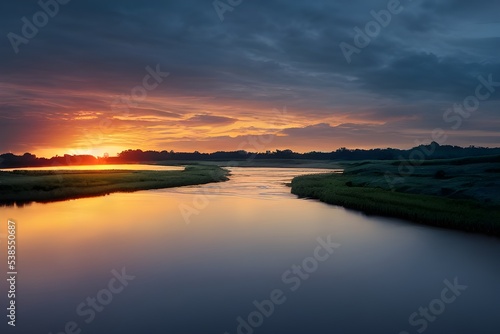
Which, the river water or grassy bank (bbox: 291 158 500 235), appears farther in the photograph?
grassy bank (bbox: 291 158 500 235)

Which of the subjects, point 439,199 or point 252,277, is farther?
point 439,199

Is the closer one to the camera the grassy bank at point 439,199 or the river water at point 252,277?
the river water at point 252,277

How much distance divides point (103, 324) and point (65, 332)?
3.65 feet

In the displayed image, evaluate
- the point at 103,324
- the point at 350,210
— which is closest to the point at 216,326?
the point at 103,324

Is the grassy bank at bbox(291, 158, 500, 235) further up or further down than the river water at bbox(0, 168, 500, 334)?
further up

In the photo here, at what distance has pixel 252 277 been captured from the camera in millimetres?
18422

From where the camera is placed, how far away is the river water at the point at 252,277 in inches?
531

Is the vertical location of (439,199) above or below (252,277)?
above

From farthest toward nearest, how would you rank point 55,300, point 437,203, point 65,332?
point 437,203 → point 55,300 → point 65,332

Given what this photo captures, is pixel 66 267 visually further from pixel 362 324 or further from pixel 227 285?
pixel 362 324

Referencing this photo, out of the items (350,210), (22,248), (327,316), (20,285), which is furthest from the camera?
(350,210)

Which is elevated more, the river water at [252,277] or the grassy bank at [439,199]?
the grassy bank at [439,199]

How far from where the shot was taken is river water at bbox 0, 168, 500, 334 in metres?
13.5

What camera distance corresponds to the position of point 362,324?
13.3m
